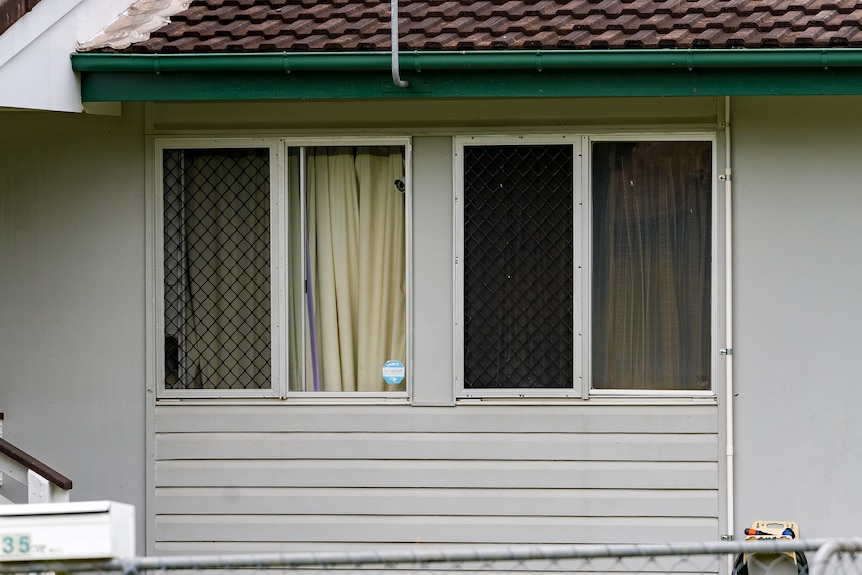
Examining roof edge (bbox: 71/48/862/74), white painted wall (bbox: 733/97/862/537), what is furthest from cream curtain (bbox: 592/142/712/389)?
roof edge (bbox: 71/48/862/74)

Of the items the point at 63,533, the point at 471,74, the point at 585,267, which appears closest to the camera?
the point at 63,533

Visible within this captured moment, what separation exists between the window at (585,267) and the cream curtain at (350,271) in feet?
1.54

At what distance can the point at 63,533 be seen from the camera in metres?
3.61

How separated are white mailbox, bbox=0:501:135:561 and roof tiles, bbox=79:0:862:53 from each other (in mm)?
3393

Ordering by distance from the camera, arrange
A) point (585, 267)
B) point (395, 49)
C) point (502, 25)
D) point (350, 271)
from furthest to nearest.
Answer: point (350, 271), point (585, 267), point (502, 25), point (395, 49)

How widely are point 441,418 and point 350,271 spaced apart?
1083 millimetres

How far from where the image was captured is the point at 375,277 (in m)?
7.08

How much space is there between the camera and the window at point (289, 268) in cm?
705

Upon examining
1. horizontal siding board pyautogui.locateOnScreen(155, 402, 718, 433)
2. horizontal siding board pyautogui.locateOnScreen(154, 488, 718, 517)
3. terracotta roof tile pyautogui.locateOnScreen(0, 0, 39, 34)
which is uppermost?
terracotta roof tile pyautogui.locateOnScreen(0, 0, 39, 34)

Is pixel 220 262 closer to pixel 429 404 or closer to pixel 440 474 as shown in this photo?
pixel 429 404

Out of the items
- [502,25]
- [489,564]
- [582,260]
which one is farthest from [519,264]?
[489,564]

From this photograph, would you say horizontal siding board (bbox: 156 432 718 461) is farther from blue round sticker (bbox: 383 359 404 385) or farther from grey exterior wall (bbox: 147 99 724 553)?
blue round sticker (bbox: 383 359 404 385)

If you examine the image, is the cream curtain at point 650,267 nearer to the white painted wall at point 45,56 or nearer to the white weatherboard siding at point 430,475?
the white weatherboard siding at point 430,475

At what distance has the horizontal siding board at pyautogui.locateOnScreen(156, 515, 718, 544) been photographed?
679 cm
